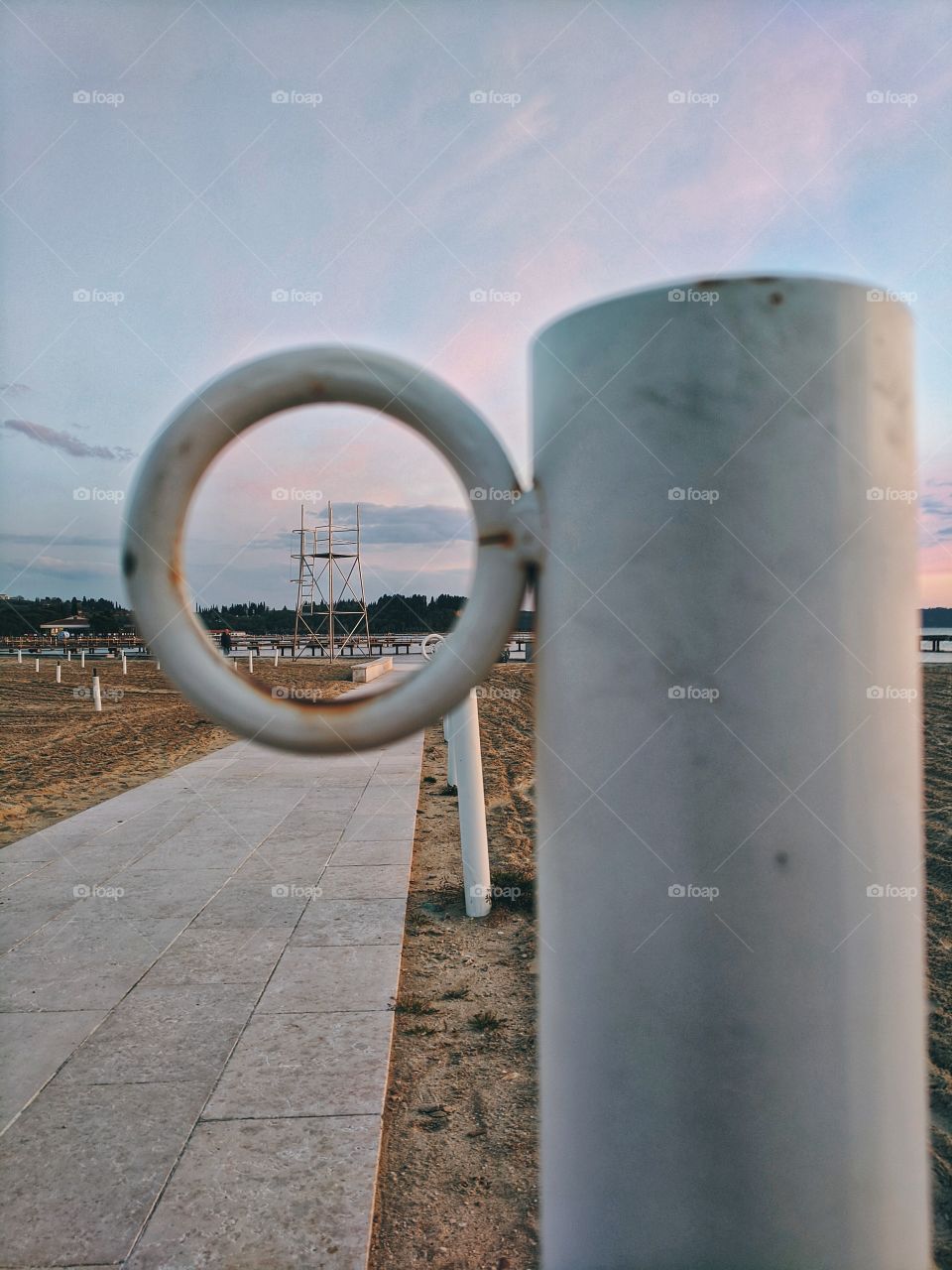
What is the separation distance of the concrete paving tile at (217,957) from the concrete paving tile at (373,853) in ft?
4.36

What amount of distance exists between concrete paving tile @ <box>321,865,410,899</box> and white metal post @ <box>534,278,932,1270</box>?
437 centimetres

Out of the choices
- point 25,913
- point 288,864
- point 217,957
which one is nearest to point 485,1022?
point 217,957

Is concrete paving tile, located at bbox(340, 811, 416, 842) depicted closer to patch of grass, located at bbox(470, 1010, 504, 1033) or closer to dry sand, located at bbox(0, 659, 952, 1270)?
dry sand, located at bbox(0, 659, 952, 1270)

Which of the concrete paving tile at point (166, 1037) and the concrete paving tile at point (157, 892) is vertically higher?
the concrete paving tile at point (157, 892)

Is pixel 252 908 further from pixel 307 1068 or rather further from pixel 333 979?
pixel 307 1068

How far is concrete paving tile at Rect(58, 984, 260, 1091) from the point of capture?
3275mm

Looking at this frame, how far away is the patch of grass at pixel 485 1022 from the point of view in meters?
3.74

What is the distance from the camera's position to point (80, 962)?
4.31 meters

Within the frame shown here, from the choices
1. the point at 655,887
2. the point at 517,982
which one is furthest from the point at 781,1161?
the point at 517,982

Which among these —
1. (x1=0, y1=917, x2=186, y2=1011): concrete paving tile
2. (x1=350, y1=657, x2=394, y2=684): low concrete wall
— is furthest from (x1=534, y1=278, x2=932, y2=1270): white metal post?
(x1=350, y1=657, x2=394, y2=684): low concrete wall

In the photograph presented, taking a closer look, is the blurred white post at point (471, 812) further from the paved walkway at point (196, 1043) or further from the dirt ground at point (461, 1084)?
the paved walkway at point (196, 1043)

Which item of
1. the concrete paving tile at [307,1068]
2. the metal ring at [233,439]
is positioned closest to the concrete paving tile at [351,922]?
the concrete paving tile at [307,1068]

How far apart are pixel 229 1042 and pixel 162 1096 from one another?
399 millimetres

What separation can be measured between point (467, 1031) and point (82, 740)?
10.5 m
